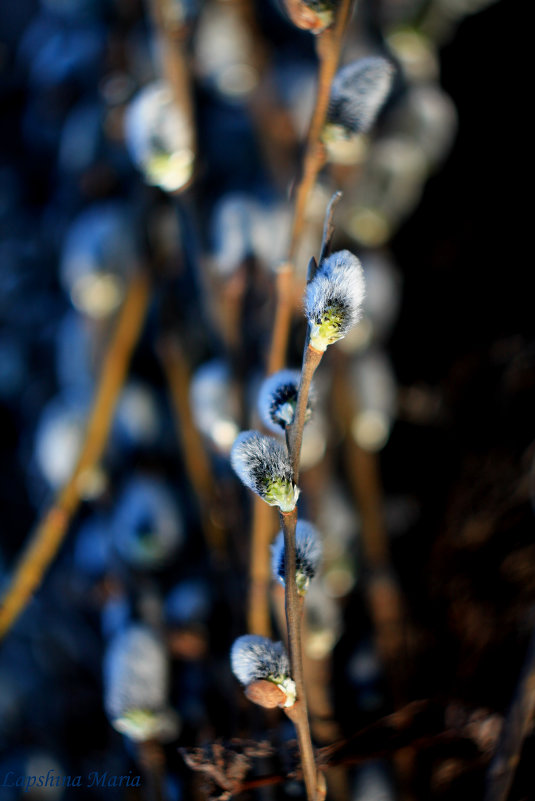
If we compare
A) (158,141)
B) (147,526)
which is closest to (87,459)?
(147,526)

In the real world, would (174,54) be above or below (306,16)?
above

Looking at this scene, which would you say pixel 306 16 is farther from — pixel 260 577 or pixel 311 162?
pixel 260 577

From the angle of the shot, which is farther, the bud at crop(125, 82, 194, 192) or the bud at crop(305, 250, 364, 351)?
the bud at crop(125, 82, 194, 192)

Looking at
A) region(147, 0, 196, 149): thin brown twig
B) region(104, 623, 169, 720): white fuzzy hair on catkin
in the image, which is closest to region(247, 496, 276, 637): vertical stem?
region(104, 623, 169, 720): white fuzzy hair on catkin

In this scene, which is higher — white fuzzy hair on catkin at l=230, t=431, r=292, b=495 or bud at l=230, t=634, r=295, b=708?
white fuzzy hair on catkin at l=230, t=431, r=292, b=495

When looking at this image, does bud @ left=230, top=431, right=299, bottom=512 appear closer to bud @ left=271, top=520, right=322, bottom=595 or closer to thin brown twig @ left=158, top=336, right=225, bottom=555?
bud @ left=271, top=520, right=322, bottom=595

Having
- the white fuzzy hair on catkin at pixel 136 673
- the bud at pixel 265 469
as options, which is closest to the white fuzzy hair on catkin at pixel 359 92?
the bud at pixel 265 469
